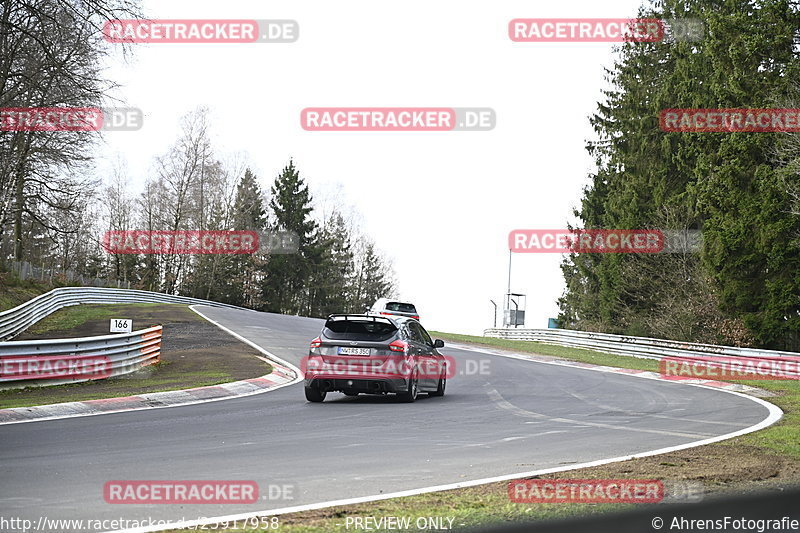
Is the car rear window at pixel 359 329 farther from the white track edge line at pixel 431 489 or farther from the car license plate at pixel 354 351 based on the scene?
the white track edge line at pixel 431 489

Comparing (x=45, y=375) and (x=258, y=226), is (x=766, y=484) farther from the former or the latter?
(x=258, y=226)

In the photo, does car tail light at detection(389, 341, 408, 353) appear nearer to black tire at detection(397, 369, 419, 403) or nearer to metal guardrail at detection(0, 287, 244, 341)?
black tire at detection(397, 369, 419, 403)

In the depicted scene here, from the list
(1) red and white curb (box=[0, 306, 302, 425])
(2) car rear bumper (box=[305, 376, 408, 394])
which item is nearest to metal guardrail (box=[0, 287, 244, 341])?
(1) red and white curb (box=[0, 306, 302, 425])

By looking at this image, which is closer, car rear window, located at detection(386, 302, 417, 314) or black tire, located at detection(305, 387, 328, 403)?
black tire, located at detection(305, 387, 328, 403)

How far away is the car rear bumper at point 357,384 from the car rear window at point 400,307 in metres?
21.2

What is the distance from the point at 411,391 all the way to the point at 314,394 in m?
1.86

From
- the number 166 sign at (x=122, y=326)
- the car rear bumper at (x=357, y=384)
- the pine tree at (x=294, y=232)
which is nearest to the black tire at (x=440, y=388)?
the car rear bumper at (x=357, y=384)

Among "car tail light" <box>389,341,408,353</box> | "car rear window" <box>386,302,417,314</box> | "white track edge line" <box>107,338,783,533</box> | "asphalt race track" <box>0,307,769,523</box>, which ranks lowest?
"asphalt race track" <box>0,307,769,523</box>

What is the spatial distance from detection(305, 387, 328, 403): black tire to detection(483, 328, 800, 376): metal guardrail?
1741 cm

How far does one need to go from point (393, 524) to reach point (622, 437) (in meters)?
6.25

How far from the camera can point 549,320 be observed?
6738 cm

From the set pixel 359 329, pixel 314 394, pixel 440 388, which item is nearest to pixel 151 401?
pixel 314 394

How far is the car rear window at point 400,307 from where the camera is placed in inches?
1451

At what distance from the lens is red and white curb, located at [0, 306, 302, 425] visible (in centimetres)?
1187
